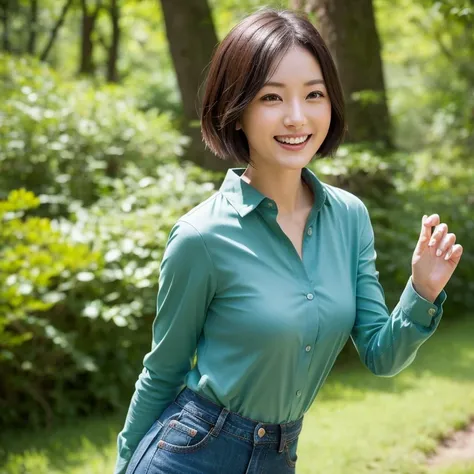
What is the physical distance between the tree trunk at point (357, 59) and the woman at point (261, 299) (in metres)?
5.01

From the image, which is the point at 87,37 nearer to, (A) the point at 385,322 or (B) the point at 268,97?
(B) the point at 268,97

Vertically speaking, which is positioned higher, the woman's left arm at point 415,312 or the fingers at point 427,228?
the fingers at point 427,228

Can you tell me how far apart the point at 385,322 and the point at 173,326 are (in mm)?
537

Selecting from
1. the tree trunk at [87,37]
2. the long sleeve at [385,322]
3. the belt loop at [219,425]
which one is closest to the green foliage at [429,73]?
the long sleeve at [385,322]

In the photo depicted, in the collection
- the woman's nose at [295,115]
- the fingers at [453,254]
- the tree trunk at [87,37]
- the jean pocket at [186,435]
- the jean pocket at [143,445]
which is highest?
the woman's nose at [295,115]

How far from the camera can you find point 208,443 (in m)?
2.14

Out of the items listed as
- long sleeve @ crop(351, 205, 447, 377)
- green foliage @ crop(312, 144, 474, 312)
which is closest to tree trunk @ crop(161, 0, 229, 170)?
green foliage @ crop(312, 144, 474, 312)

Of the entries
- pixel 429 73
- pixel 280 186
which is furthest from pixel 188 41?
pixel 429 73

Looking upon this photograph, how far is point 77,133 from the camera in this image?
741 cm

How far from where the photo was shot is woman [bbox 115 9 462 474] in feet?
6.89

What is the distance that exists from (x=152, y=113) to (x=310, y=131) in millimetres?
6380

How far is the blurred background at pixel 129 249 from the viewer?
17.4 feet

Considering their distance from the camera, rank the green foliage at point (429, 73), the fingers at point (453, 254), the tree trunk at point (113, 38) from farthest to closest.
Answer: the tree trunk at point (113, 38) < the green foliage at point (429, 73) < the fingers at point (453, 254)

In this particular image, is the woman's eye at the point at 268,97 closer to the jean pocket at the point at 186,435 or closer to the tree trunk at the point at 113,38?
the jean pocket at the point at 186,435
